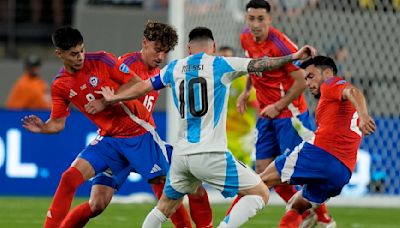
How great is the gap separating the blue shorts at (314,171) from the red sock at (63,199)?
1.88 m

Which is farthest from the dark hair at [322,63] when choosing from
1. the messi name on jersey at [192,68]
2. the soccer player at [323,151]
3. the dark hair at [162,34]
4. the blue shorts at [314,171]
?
the messi name on jersey at [192,68]

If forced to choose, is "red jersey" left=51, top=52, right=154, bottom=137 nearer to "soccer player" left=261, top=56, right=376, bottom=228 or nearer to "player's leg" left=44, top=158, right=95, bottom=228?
"player's leg" left=44, top=158, right=95, bottom=228

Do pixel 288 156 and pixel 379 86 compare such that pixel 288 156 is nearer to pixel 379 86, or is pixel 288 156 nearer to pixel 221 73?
pixel 221 73

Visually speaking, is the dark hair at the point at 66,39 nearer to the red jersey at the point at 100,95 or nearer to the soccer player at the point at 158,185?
the red jersey at the point at 100,95

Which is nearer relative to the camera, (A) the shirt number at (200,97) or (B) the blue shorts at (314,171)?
(A) the shirt number at (200,97)

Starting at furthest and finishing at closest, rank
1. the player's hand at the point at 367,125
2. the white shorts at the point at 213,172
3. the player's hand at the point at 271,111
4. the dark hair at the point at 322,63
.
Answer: the player's hand at the point at 271,111
the dark hair at the point at 322,63
the white shorts at the point at 213,172
the player's hand at the point at 367,125

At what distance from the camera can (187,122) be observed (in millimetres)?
8883

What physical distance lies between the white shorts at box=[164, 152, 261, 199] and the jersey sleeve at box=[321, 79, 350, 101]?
1208 mm

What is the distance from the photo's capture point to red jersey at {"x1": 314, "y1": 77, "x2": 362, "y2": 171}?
10094mm

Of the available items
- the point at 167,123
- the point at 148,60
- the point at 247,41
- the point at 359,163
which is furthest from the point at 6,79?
the point at 148,60

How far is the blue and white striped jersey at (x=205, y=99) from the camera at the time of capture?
28.9 feet

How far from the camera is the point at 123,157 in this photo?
388 inches

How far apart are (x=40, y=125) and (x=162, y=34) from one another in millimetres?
1276

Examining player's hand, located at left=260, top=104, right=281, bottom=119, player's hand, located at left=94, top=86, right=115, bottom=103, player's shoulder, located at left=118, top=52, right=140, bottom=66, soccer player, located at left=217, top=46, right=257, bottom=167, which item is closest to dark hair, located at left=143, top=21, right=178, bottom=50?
player's shoulder, located at left=118, top=52, right=140, bottom=66
